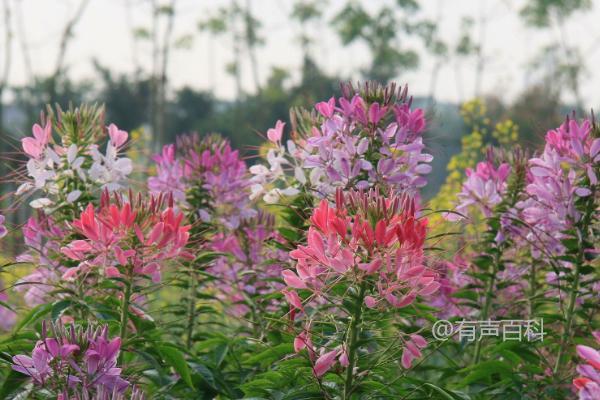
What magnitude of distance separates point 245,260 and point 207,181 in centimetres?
45

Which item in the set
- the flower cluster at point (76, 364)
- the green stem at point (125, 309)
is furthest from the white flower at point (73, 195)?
the flower cluster at point (76, 364)

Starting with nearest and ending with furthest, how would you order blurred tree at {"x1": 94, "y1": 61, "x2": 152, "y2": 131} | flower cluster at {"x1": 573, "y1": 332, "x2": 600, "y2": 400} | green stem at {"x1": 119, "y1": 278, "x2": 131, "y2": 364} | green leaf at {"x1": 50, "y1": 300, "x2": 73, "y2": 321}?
flower cluster at {"x1": 573, "y1": 332, "x2": 600, "y2": 400} < green stem at {"x1": 119, "y1": 278, "x2": 131, "y2": 364} < green leaf at {"x1": 50, "y1": 300, "x2": 73, "y2": 321} < blurred tree at {"x1": 94, "y1": 61, "x2": 152, "y2": 131}

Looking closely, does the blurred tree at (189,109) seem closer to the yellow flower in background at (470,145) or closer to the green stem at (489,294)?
the yellow flower in background at (470,145)

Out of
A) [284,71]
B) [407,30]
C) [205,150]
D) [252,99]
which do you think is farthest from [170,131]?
Answer: [205,150]

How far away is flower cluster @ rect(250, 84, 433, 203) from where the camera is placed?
10.8 ft

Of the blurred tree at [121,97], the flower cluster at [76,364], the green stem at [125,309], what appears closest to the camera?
the flower cluster at [76,364]

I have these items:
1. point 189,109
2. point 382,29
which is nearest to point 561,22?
point 382,29

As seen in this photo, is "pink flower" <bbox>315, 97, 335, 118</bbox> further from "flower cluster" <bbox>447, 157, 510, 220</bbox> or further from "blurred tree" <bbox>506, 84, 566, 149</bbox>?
"blurred tree" <bbox>506, 84, 566, 149</bbox>

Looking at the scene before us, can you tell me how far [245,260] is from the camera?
4.19 m

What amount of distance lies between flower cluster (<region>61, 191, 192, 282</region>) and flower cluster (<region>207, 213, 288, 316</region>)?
1.06 metres

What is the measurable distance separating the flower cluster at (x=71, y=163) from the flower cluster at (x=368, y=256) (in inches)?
52.0

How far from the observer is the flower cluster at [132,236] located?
107 inches

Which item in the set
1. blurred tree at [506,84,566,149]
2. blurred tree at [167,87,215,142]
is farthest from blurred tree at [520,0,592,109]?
blurred tree at [167,87,215,142]

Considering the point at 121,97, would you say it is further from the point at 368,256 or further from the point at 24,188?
the point at 368,256
